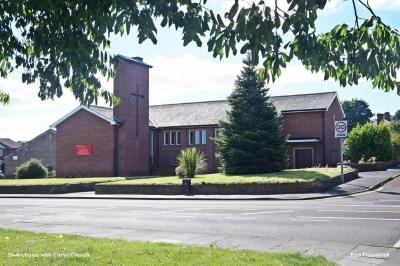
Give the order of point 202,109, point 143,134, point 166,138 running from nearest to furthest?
point 143,134, point 166,138, point 202,109

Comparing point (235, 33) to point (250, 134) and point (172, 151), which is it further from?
point (172, 151)

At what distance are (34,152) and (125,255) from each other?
2939 inches

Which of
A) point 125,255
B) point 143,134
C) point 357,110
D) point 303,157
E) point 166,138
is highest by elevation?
point 357,110

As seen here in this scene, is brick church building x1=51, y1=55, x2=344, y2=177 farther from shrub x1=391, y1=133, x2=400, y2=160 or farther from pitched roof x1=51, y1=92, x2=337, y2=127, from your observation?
shrub x1=391, y1=133, x2=400, y2=160

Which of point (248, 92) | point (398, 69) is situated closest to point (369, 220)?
point (398, 69)

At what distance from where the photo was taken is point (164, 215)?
16203 millimetres

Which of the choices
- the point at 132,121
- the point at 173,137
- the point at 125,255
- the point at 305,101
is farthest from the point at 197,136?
the point at 125,255

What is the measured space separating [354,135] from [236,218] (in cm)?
3027

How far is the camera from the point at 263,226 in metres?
12.7

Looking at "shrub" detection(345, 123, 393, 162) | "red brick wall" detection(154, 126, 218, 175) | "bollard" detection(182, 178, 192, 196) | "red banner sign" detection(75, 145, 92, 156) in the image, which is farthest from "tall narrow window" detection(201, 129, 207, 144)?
"bollard" detection(182, 178, 192, 196)

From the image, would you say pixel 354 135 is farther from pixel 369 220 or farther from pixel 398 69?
pixel 398 69

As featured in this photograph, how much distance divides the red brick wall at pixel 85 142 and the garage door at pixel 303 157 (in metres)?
17.6

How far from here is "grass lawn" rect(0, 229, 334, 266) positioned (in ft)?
23.4

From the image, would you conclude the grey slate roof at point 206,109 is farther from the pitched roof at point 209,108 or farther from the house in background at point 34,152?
the house in background at point 34,152
